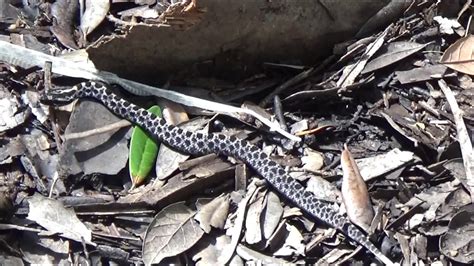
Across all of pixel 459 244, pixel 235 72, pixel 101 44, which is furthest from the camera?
pixel 235 72

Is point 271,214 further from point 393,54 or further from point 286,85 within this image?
point 393,54

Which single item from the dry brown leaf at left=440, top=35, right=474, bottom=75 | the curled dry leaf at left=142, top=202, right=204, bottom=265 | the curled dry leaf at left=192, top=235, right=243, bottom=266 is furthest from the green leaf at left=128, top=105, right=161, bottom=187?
the dry brown leaf at left=440, top=35, right=474, bottom=75

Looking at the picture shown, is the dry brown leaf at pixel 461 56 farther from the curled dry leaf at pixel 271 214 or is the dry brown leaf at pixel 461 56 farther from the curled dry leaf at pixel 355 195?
the curled dry leaf at pixel 271 214

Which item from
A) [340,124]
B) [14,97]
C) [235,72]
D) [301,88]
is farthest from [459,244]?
[14,97]

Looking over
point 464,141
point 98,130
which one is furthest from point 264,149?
point 464,141

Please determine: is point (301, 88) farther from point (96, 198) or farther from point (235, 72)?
point (96, 198)

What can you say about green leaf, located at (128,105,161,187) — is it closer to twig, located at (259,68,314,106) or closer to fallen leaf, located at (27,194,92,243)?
fallen leaf, located at (27,194,92,243)
